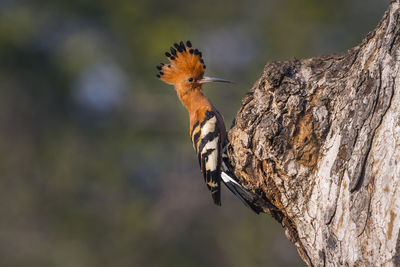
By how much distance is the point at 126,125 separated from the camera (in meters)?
8.55

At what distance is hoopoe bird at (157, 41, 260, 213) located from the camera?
3217 millimetres

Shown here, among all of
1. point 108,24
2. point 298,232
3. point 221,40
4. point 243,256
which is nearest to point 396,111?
point 298,232

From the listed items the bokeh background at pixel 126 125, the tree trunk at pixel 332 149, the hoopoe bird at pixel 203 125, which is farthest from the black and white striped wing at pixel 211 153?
the bokeh background at pixel 126 125

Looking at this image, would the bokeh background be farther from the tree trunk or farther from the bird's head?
the tree trunk

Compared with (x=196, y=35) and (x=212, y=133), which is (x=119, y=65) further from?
(x=212, y=133)

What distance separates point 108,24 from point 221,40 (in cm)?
214

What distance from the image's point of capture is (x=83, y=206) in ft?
26.1

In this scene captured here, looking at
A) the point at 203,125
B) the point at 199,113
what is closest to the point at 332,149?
the point at 203,125

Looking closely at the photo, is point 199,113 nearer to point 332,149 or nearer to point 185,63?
point 185,63

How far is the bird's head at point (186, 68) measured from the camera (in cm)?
373

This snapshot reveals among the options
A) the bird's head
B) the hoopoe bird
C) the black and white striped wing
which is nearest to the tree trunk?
the hoopoe bird

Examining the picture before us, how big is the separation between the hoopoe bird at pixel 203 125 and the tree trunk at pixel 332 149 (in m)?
0.37

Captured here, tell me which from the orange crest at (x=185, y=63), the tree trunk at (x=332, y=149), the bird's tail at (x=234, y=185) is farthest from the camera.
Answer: the orange crest at (x=185, y=63)

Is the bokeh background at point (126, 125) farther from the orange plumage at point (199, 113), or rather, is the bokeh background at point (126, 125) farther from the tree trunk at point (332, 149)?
the tree trunk at point (332, 149)
